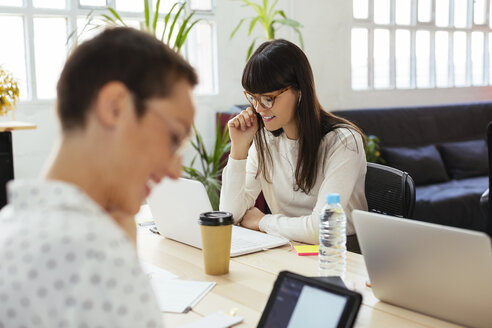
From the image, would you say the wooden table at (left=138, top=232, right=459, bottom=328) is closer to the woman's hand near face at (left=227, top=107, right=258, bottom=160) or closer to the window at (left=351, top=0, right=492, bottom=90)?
the woman's hand near face at (left=227, top=107, right=258, bottom=160)

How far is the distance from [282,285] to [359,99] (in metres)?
4.48

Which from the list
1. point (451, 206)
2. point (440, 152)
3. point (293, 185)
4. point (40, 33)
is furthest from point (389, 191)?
point (440, 152)

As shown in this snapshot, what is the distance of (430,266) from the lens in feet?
3.92

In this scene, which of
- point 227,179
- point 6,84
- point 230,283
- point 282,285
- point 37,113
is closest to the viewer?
point 282,285

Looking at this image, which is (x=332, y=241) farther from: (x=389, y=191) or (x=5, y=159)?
(x=5, y=159)

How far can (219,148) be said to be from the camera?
160 inches

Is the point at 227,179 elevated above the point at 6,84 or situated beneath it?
situated beneath

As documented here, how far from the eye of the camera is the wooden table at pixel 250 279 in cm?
125

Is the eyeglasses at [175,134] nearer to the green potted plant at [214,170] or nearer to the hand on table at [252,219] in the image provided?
the hand on table at [252,219]

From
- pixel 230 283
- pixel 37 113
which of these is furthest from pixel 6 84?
pixel 230 283

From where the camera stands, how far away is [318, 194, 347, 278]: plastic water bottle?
61.2 inches

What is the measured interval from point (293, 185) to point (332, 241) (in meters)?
0.65

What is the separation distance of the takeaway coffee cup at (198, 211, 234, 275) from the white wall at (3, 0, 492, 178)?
2.71m

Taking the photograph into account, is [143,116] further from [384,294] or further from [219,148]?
[219,148]
